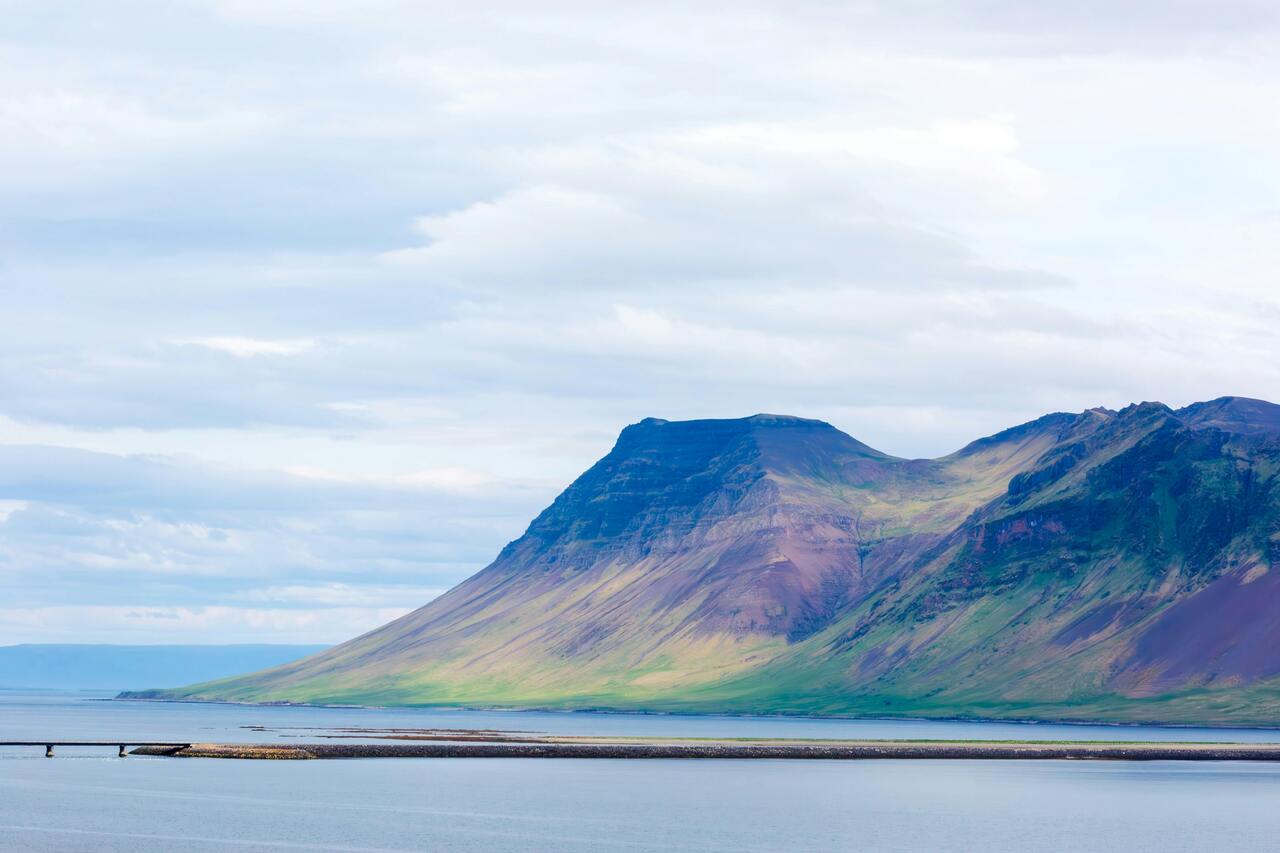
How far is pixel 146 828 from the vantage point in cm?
11856

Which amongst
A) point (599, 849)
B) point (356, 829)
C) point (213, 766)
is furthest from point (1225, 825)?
point (213, 766)

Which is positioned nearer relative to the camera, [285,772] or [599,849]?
[599,849]

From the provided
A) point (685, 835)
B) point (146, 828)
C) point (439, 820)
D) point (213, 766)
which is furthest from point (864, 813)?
point (213, 766)

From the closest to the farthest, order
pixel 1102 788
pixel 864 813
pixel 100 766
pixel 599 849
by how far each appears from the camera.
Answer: pixel 599 849 < pixel 864 813 < pixel 1102 788 < pixel 100 766

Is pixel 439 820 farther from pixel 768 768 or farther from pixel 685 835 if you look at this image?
pixel 768 768

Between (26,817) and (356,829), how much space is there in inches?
931

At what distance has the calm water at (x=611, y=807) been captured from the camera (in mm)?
116000

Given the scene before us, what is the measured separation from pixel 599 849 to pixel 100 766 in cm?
8810

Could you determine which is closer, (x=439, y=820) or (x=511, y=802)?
(x=439, y=820)

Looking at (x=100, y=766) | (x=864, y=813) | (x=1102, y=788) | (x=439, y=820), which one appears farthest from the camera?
(x=100, y=766)

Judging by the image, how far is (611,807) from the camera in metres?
140

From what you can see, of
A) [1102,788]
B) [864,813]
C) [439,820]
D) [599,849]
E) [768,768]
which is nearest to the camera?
[599,849]

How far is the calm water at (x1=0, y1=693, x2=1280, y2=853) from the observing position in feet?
381

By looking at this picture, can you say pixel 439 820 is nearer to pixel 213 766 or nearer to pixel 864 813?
pixel 864 813
